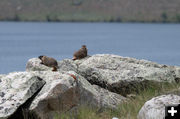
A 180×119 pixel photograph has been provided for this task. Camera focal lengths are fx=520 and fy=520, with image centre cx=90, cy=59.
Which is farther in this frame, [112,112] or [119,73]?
[119,73]

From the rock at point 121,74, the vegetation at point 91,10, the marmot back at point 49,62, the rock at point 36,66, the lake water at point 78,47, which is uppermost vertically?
the marmot back at point 49,62

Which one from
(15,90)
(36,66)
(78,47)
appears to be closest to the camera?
(15,90)

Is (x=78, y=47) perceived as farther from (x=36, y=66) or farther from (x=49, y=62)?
(x=49, y=62)

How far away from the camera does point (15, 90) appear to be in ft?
40.9

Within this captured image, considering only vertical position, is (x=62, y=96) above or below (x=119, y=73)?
above

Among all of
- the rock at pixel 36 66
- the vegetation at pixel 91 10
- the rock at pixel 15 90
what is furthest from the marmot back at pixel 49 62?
the vegetation at pixel 91 10

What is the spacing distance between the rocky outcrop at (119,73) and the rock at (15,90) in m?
2.98

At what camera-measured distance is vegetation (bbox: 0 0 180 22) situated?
155 meters

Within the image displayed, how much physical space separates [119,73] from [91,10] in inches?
5801

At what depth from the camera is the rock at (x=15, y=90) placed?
12094mm

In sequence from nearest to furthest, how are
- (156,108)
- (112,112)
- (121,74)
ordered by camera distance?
(156,108) → (112,112) → (121,74)

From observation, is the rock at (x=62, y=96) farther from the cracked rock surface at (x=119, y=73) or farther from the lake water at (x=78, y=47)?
the lake water at (x=78, y=47)

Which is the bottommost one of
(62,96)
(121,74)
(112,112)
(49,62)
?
(112,112)

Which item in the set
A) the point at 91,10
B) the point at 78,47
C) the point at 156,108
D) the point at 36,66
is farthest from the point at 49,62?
the point at 91,10
